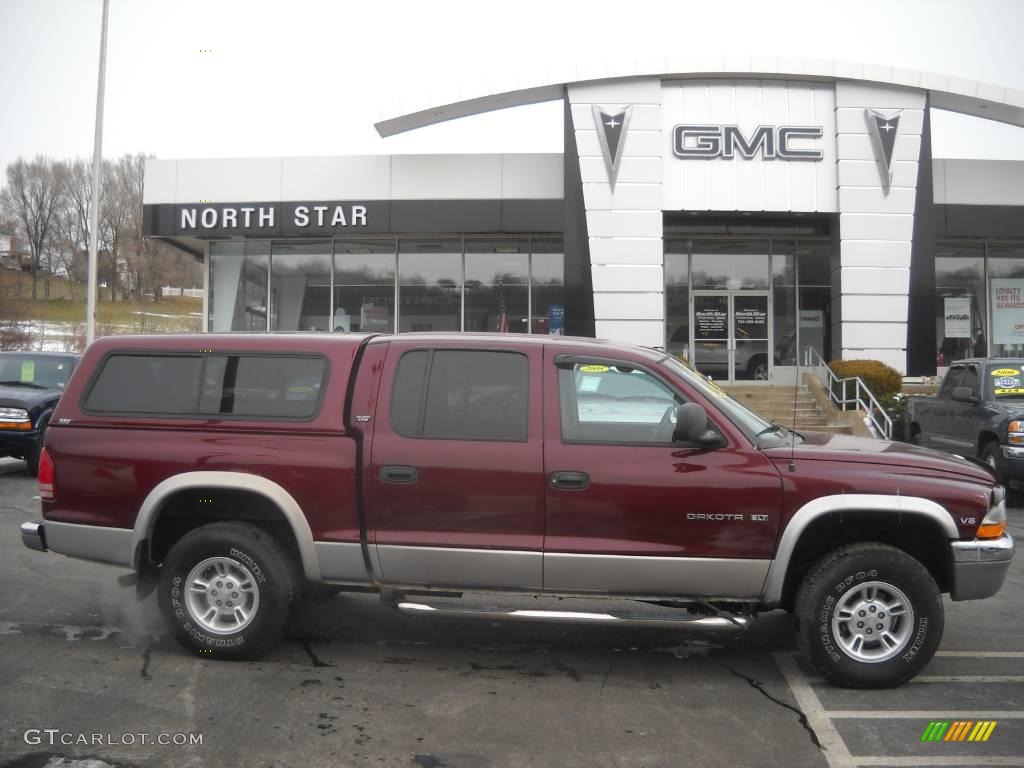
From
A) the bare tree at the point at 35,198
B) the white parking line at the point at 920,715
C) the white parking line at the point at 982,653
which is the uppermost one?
the bare tree at the point at 35,198

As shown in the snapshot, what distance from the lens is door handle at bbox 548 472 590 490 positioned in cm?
464

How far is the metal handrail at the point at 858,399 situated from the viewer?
16.2 meters

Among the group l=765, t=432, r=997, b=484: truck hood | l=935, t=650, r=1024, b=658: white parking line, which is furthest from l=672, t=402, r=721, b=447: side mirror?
l=935, t=650, r=1024, b=658: white parking line

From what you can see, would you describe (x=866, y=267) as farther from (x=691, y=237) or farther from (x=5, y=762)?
(x=5, y=762)

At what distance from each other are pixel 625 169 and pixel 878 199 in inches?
223

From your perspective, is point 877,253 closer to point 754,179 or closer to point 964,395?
point 754,179

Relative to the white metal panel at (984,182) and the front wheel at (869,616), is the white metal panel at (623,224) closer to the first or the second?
the white metal panel at (984,182)

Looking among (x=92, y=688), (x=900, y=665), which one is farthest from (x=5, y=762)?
(x=900, y=665)

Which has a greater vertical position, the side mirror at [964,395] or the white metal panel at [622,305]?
the white metal panel at [622,305]

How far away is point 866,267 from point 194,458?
17436 mm

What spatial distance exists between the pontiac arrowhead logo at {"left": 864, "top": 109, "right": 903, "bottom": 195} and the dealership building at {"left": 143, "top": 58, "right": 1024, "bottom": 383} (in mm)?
44

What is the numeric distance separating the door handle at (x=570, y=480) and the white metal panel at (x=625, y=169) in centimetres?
1530

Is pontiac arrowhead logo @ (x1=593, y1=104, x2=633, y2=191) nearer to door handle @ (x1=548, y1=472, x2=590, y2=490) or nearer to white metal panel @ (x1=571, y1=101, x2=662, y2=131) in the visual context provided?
white metal panel @ (x1=571, y1=101, x2=662, y2=131)

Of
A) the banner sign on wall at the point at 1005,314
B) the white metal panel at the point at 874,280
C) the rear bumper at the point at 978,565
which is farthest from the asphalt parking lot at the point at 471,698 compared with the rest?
the banner sign on wall at the point at 1005,314
